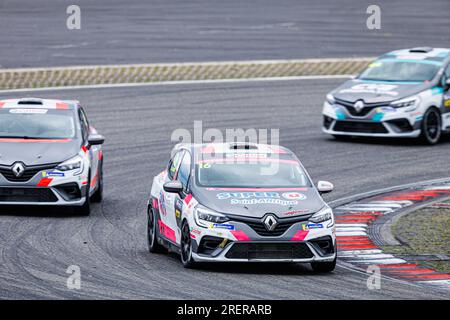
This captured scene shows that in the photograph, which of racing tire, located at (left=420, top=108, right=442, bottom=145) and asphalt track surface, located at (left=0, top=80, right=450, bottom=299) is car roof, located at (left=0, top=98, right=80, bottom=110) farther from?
racing tire, located at (left=420, top=108, right=442, bottom=145)

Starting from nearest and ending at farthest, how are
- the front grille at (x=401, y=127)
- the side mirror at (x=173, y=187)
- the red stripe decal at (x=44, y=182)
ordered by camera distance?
the side mirror at (x=173, y=187) → the red stripe decal at (x=44, y=182) → the front grille at (x=401, y=127)

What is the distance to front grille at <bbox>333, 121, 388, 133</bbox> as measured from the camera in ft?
79.8

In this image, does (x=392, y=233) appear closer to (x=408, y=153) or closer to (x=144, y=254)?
(x=144, y=254)

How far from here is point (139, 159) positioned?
22.9 meters

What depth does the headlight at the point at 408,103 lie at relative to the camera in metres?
24.1

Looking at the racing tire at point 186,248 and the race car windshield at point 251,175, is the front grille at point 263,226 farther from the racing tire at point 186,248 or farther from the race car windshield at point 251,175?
the race car windshield at point 251,175

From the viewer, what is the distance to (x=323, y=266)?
13.8m

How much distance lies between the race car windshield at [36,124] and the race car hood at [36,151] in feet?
0.76

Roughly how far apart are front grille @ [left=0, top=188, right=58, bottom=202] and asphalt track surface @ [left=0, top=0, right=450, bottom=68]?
48.6 ft

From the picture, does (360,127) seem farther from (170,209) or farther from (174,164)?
(170,209)

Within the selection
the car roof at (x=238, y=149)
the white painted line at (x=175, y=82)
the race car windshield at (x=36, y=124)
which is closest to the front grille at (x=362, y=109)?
the race car windshield at (x=36, y=124)

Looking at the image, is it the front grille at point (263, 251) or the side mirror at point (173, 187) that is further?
the side mirror at point (173, 187)

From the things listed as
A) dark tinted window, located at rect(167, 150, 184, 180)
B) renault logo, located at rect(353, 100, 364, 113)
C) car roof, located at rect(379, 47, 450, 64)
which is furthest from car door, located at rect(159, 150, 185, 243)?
car roof, located at rect(379, 47, 450, 64)
